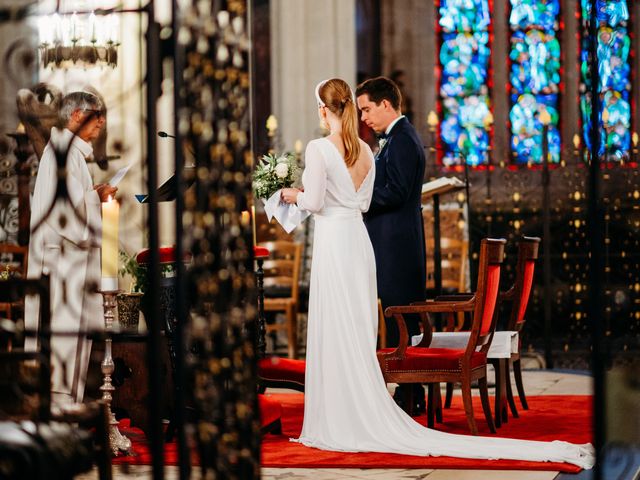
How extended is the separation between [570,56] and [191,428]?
13001 mm

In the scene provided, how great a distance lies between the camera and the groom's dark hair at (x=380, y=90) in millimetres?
6391

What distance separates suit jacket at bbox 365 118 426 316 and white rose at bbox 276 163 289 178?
23.4 inches

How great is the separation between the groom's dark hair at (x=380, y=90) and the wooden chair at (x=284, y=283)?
3949mm

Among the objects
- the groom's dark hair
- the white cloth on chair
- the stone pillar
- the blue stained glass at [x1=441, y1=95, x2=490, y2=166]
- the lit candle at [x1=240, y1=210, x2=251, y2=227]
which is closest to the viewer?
the lit candle at [x1=240, y1=210, x2=251, y2=227]

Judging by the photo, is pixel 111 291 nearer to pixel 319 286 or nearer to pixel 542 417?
pixel 319 286

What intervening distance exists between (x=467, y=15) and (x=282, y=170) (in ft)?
→ 32.0

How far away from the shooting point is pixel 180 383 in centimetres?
266

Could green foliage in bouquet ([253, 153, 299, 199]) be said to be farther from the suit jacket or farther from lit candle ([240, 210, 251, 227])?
lit candle ([240, 210, 251, 227])

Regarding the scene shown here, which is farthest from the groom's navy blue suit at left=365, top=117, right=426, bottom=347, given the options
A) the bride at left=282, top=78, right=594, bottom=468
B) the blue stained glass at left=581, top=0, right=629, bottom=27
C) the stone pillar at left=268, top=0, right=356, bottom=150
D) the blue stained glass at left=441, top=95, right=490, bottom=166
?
the blue stained glass at left=441, top=95, right=490, bottom=166

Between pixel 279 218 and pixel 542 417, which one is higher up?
pixel 279 218

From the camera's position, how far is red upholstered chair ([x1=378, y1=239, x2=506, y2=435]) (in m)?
5.66

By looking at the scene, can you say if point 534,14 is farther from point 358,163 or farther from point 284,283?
point 358,163

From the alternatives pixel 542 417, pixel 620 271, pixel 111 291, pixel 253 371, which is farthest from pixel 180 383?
pixel 620 271

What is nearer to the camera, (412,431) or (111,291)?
(111,291)
